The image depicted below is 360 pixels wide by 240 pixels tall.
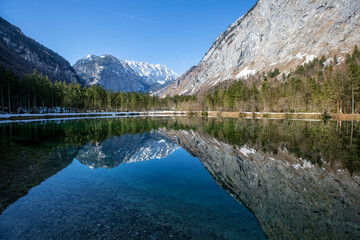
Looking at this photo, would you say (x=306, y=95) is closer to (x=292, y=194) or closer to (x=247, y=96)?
(x=247, y=96)

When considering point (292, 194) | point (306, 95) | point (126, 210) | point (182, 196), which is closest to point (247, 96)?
point (306, 95)

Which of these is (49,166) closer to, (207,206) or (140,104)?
(207,206)

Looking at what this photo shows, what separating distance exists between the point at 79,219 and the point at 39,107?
9670 cm

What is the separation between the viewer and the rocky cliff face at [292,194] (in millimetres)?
5941

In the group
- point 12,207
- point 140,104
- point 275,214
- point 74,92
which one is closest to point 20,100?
point 74,92

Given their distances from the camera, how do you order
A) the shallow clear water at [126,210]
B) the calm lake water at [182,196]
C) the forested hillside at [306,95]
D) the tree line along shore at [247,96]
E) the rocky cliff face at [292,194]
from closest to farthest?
the shallow clear water at [126,210], the calm lake water at [182,196], the rocky cliff face at [292,194], the forested hillside at [306,95], the tree line along shore at [247,96]

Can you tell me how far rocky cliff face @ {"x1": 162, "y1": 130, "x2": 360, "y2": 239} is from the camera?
19.5 feet

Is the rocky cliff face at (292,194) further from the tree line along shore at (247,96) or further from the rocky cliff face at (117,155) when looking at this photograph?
the tree line along shore at (247,96)

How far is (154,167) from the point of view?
1358 centimetres

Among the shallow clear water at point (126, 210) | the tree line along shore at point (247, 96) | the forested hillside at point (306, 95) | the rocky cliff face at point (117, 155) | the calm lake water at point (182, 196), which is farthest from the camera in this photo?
the tree line along shore at point (247, 96)

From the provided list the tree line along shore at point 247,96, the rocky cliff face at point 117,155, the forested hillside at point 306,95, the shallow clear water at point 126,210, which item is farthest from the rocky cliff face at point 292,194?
the tree line along shore at point 247,96

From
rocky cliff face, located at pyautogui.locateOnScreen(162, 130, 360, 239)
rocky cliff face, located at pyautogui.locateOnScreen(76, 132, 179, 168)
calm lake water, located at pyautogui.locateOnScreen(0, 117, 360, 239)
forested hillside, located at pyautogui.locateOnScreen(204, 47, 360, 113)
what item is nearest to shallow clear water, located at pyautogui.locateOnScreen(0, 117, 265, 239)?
calm lake water, located at pyautogui.locateOnScreen(0, 117, 360, 239)

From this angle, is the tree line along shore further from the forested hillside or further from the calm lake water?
the calm lake water

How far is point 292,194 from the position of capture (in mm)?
8406
